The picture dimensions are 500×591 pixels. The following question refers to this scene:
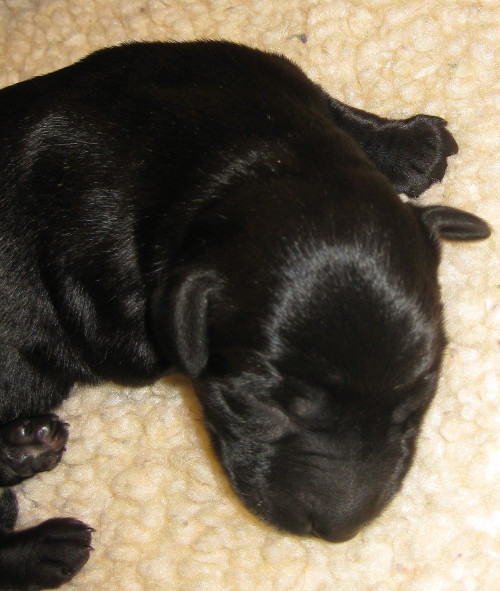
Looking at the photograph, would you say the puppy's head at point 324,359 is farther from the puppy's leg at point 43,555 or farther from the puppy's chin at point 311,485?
the puppy's leg at point 43,555

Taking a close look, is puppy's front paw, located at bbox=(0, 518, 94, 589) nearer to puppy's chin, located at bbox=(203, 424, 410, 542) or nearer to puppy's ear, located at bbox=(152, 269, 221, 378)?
puppy's chin, located at bbox=(203, 424, 410, 542)

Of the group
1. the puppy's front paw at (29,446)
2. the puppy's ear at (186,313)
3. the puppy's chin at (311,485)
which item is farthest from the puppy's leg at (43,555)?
the puppy's ear at (186,313)

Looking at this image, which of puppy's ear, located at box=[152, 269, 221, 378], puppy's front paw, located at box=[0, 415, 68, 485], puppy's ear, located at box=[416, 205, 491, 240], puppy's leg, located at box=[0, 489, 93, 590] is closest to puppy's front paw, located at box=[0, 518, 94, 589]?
puppy's leg, located at box=[0, 489, 93, 590]

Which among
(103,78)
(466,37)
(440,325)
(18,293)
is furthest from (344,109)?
(18,293)

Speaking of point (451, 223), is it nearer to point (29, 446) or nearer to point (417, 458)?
point (417, 458)

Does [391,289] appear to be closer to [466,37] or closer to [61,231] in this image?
[61,231]

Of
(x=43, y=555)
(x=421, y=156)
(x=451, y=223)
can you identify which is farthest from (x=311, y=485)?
(x=421, y=156)
